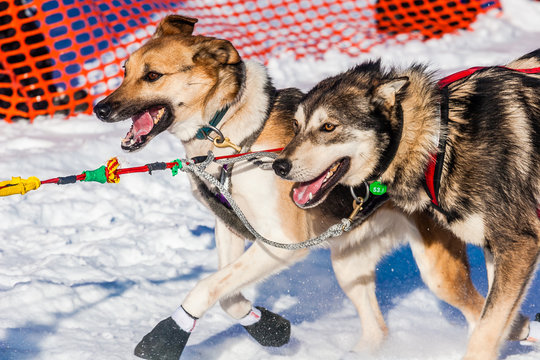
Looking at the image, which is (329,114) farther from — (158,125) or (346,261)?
(346,261)

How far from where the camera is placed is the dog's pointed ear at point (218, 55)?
284 cm

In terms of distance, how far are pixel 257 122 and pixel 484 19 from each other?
5.73 m

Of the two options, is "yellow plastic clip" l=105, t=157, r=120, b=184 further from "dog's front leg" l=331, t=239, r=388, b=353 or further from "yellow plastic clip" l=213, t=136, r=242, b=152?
"dog's front leg" l=331, t=239, r=388, b=353

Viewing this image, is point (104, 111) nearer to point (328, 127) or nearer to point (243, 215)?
point (243, 215)

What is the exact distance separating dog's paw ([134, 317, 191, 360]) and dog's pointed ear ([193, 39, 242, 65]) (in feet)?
3.57

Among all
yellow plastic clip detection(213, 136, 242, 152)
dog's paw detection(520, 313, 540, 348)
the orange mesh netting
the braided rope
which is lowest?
the orange mesh netting

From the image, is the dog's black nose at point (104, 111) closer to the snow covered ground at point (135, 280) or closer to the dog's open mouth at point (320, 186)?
the snow covered ground at point (135, 280)

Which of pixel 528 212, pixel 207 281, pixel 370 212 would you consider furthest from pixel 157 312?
pixel 528 212

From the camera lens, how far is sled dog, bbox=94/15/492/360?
2676mm

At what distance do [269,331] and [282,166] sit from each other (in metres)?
0.99

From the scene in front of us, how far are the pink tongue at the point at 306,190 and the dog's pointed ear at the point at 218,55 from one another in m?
0.70

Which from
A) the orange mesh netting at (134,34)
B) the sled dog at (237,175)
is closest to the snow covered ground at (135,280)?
the sled dog at (237,175)

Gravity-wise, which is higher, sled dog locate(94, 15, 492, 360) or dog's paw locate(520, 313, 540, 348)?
sled dog locate(94, 15, 492, 360)

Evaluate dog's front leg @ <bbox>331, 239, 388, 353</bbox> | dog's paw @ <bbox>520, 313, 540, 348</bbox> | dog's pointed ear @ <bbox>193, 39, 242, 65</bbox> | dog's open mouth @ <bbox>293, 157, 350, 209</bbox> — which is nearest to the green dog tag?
dog's open mouth @ <bbox>293, 157, 350, 209</bbox>
